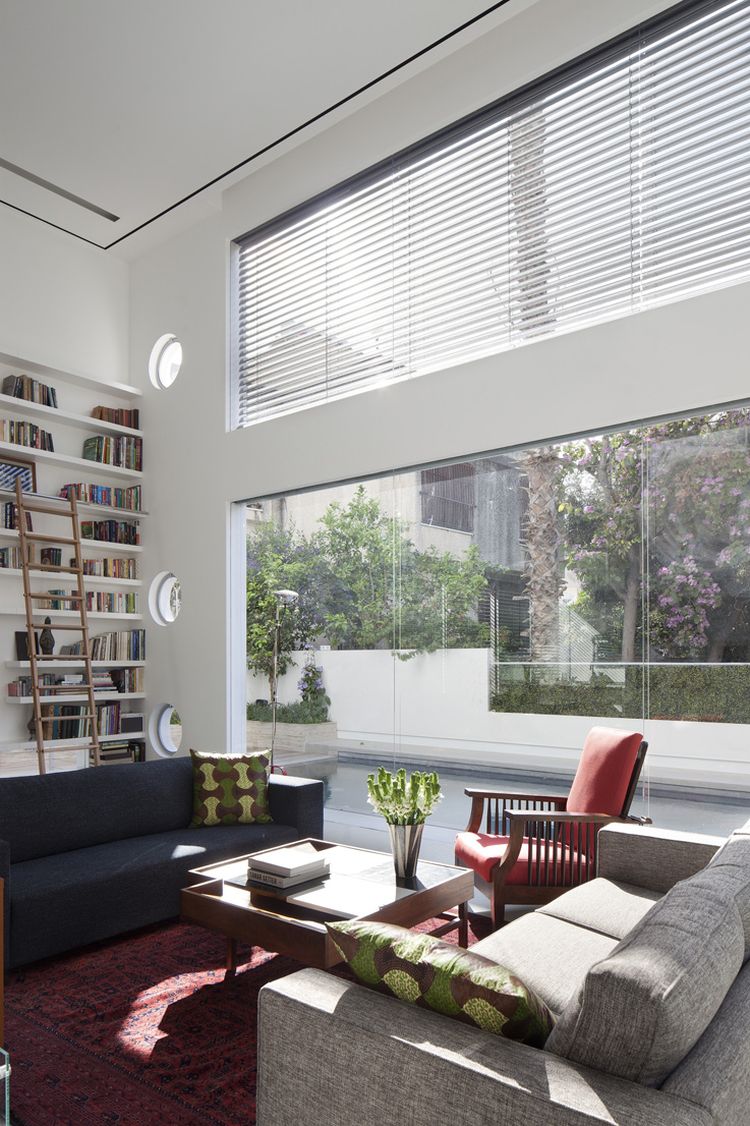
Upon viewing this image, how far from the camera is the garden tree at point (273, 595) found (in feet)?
19.0

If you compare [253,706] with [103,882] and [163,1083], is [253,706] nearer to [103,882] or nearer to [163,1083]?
[103,882]

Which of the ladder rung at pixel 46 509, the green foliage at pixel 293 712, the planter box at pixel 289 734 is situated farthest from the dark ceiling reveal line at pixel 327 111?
the planter box at pixel 289 734

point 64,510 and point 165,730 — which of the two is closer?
point 64,510

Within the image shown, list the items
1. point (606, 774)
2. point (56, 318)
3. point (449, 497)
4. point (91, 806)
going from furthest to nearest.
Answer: point (56, 318) < point (449, 497) < point (91, 806) < point (606, 774)

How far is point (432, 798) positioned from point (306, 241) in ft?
14.1

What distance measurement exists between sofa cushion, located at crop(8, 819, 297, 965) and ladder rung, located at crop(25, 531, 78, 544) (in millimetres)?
2243

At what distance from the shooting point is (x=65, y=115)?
5066mm

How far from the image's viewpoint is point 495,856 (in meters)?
3.55

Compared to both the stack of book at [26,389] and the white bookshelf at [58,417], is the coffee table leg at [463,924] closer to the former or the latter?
the white bookshelf at [58,417]

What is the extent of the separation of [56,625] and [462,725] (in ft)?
9.85

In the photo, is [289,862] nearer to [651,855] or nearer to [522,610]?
[651,855]

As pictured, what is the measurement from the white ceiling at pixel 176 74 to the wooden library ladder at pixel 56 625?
86.2 inches

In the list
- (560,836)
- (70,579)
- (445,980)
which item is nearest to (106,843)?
(560,836)

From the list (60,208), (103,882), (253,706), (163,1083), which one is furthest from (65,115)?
(163,1083)
